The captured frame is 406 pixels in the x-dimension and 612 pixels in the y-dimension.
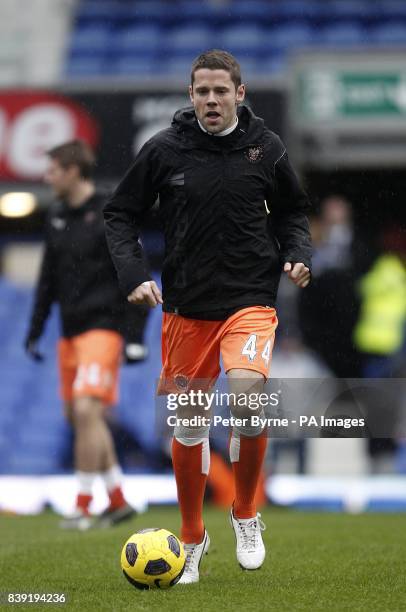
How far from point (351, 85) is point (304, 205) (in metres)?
6.13

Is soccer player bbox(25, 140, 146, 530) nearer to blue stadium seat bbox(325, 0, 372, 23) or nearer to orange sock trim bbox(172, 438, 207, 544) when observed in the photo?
orange sock trim bbox(172, 438, 207, 544)

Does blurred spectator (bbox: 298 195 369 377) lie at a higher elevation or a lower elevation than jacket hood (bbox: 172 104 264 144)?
lower

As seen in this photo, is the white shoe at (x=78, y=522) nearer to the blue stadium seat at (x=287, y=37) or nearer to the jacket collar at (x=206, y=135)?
the jacket collar at (x=206, y=135)

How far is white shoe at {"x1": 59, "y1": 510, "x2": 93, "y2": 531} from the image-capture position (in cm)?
700

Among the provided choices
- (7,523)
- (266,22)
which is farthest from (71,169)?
(266,22)

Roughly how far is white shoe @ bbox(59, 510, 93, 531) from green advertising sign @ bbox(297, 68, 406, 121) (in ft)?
14.7

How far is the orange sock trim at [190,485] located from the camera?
4.42m

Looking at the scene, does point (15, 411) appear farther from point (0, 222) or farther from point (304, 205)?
point (304, 205)

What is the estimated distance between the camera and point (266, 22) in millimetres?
16391

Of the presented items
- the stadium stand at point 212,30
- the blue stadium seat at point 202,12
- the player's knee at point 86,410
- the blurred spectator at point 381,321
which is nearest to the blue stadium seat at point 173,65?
the stadium stand at point 212,30

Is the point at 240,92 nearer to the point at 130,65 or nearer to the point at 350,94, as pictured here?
the point at 350,94

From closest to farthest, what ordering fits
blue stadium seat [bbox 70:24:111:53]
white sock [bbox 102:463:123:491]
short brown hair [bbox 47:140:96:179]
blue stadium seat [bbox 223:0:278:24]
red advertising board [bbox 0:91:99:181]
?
white sock [bbox 102:463:123:491] → short brown hair [bbox 47:140:96:179] → red advertising board [bbox 0:91:99:181] → blue stadium seat [bbox 70:24:111:53] → blue stadium seat [bbox 223:0:278:24]

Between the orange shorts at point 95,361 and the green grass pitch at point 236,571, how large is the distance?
2.58 feet

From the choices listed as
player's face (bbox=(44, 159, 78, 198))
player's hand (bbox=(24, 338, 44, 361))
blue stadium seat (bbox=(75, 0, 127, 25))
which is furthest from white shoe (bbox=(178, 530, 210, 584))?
blue stadium seat (bbox=(75, 0, 127, 25))
